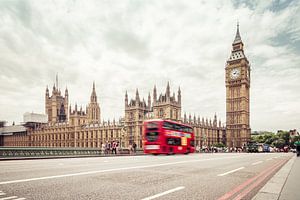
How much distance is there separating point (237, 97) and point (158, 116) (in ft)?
107

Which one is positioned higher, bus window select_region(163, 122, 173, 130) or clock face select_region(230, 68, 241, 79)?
clock face select_region(230, 68, 241, 79)

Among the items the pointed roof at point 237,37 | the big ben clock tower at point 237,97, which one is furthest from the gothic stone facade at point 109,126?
the pointed roof at point 237,37

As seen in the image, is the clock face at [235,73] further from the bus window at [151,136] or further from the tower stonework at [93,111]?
the bus window at [151,136]

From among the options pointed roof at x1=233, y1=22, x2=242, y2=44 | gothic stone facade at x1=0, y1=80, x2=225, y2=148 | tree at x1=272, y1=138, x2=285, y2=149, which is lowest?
tree at x1=272, y1=138, x2=285, y2=149

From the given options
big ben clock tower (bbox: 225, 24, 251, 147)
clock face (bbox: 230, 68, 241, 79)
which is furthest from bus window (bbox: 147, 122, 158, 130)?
clock face (bbox: 230, 68, 241, 79)

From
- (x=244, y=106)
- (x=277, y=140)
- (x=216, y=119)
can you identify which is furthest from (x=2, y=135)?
(x=277, y=140)

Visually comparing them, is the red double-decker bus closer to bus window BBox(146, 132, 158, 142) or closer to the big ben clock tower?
bus window BBox(146, 132, 158, 142)

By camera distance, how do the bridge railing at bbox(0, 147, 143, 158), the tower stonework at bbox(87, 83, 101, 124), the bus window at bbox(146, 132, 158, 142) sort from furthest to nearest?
the tower stonework at bbox(87, 83, 101, 124) < the bus window at bbox(146, 132, 158, 142) < the bridge railing at bbox(0, 147, 143, 158)

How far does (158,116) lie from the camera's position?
86.2 meters

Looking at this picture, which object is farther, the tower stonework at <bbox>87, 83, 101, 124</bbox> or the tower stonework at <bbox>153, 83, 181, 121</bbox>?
the tower stonework at <bbox>87, 83, 101, 124</bbox>

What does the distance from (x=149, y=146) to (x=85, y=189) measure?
20351 mm

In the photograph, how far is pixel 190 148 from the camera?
33.8 metres

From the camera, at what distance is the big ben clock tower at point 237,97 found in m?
94.2

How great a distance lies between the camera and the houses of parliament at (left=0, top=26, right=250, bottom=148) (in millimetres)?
89188
